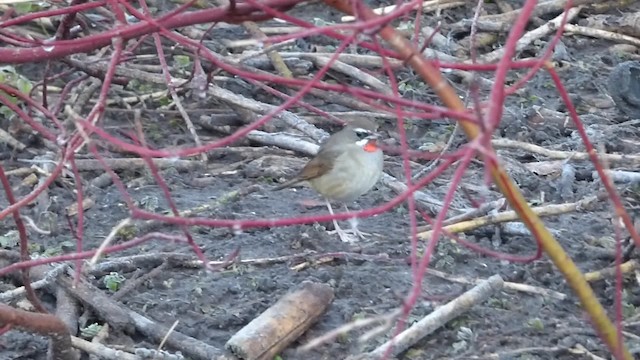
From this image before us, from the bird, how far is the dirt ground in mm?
146

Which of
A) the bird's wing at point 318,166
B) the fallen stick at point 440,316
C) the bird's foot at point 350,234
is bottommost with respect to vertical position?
the bird's foot at point 350,234

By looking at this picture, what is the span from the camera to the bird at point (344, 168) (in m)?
5.48

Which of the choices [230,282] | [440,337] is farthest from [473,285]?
[230,282]

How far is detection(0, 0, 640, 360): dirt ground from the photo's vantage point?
4.17 m

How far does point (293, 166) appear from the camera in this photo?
6039 mm

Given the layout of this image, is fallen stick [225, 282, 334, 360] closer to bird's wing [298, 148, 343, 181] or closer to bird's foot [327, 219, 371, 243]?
bird's foot [327, 219, 371, 243]

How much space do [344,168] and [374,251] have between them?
72 centimetres

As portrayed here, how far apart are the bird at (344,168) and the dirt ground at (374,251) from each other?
15 cm

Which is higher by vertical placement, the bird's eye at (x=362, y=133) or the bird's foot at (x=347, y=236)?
the bird's eye at (x=362, y=133)

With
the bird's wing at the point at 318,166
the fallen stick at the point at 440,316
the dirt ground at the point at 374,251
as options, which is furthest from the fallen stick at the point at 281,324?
the bird's wing at the point at 318,166

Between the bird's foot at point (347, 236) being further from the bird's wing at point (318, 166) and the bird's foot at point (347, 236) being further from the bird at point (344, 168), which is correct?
the bird's wing at point (318, 166)

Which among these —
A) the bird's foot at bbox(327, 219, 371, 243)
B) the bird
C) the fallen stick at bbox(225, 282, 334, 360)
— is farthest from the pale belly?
the fallen stick at bbox(225, 282, 334, 360)

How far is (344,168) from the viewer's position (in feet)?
18.3

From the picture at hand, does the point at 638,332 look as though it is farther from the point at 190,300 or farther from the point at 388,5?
the point at 388,5
